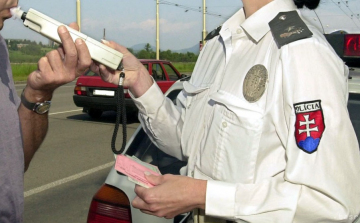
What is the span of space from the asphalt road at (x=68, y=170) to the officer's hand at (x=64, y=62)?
128 inches

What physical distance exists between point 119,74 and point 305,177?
89 cm


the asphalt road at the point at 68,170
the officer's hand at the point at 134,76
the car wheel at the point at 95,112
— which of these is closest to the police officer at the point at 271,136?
the officer's hand at the point at 134,76

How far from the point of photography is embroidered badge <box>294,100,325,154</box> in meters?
1.38

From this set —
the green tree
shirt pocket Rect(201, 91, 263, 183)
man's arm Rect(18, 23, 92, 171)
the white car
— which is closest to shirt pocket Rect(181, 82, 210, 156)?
shirt pocket Rect(201, 91, 263, 183)

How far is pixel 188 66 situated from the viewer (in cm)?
4822

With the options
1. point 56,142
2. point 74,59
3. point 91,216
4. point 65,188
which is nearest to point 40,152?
point 56,142

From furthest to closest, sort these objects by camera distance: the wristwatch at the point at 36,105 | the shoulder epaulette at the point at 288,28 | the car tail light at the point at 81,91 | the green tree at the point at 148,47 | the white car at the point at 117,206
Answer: the green tree at the point at 148,47, the car tail light at the point at 81,91, the white car at the point at 117,206, the wristwatch at the point at 36,105, the shoulder epaulette at the point at 288,28

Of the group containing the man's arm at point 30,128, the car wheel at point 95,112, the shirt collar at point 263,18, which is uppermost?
the shirt collar at point 263,18

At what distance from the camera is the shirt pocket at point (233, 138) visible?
4.98 feet

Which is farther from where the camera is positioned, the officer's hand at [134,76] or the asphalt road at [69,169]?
the asphalt road at [69,169]

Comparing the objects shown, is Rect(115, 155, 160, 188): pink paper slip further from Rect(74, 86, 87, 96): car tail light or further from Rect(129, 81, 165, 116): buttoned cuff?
Rect(74, 86, 87, 96): car tail light

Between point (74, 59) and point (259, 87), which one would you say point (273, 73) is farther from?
point (74, 59)

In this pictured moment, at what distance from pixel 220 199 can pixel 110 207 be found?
1.09 metres

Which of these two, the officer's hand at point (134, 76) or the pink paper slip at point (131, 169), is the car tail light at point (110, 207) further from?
the pink paper slip at point (131, 169)
